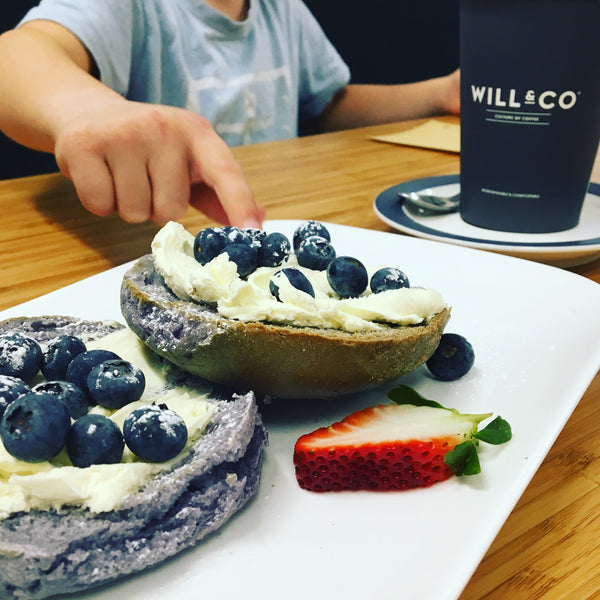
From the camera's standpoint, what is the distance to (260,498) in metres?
0.69

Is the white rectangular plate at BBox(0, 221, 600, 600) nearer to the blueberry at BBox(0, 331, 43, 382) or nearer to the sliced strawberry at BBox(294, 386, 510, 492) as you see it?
the sliced strawberry at BBox(294, 386, 510, 492)

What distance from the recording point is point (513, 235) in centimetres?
134

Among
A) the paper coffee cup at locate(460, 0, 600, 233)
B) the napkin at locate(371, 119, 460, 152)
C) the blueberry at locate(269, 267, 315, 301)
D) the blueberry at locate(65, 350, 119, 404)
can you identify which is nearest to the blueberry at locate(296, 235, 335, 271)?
the blueberry at locate(269, 267, 315, 301)

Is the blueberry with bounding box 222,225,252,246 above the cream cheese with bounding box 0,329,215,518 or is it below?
above

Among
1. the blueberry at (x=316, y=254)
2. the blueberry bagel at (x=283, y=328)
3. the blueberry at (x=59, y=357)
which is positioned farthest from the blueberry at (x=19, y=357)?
the blueberry at (x=316, y=254)

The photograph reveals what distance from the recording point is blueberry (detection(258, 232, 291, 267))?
3.09ft

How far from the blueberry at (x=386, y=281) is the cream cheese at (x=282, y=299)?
17 mm

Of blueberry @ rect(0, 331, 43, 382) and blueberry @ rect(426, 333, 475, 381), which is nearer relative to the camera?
blueberry @ rect(0, 331, 43, 382)

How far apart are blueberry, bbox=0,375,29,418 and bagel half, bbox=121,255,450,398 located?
0.57ft

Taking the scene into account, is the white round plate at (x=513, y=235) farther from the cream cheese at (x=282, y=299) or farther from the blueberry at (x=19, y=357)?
the blueberry at (x=19, y=357)

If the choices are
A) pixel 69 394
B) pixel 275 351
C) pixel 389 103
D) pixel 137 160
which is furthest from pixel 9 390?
pixel 389 103

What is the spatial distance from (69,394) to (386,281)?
0.45m

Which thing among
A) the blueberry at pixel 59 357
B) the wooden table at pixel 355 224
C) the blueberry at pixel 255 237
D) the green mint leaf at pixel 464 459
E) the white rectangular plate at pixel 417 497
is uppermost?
the blueberry at pixel 255 237

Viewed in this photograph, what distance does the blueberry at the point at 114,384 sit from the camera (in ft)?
2.34
